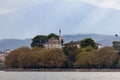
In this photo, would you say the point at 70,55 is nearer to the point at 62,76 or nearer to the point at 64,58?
the point at 64,58

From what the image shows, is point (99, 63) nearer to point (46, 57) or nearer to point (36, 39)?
point (46, 57)

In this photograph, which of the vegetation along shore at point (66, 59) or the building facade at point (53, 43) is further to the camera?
the building facade at point (53, 43)

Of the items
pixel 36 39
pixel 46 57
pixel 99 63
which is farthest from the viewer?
pixel 36 39

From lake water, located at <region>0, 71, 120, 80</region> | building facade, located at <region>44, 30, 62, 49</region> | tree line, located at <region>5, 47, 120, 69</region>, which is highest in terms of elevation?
building facade, located at <region>44, 30, 62, 49</region>

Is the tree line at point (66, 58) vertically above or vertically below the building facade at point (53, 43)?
below

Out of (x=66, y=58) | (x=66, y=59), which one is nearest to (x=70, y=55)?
(x=66, y=58)

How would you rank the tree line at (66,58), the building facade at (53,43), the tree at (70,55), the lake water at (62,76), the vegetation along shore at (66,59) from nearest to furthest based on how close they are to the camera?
the lake water at (62,76), the vegetation along shore at (66,59), the tree line at (66,58), the tree at (70,55), the building facade at (53,43)

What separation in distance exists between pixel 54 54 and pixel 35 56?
4572 millimetres

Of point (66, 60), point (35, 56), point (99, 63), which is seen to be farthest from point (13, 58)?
point (99, 63)

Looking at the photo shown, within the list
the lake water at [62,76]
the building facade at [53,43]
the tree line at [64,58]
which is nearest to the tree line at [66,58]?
the tree line at [64,58]

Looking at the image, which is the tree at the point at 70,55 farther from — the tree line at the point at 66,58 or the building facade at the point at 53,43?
the building facade at the point at 53,43

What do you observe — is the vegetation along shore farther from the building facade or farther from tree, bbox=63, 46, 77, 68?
the building facade

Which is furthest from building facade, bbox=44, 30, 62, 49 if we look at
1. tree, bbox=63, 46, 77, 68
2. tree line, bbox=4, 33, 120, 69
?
tree, bbox=63, 46, 77, 68

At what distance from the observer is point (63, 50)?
444 ft
